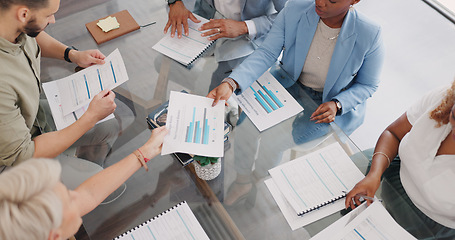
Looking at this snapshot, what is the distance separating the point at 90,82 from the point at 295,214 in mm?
1122

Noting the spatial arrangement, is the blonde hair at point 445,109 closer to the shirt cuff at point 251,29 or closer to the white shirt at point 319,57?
the white shirt at point 319,57

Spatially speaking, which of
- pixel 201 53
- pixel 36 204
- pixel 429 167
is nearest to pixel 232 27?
pixel 201 53

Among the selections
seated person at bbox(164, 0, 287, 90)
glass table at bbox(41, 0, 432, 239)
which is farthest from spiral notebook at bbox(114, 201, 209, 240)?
seated person at bbox(164, 0, 287, 90)

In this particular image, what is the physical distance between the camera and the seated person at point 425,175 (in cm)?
140

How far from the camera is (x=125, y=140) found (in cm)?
162

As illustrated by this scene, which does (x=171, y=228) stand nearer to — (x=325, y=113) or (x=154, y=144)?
(x=154, y=144)

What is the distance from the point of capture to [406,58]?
10.4 feet

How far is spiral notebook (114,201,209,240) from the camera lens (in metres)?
1.34

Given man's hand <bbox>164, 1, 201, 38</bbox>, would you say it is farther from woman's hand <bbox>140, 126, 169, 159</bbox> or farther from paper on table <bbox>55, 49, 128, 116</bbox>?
woman's hand <bbox>140, 126, 169, 159</bbox>

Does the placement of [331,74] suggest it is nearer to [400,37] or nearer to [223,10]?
[223,10]

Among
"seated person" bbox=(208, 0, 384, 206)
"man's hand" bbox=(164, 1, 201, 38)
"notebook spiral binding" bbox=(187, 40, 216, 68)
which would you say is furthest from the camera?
"man's hand" bbox=(164, 1, 201, 38)

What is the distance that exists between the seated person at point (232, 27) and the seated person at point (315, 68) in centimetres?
14

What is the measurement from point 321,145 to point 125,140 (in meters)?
0.87

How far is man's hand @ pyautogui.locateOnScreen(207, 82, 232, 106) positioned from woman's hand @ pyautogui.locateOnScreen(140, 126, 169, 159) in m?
0.30
